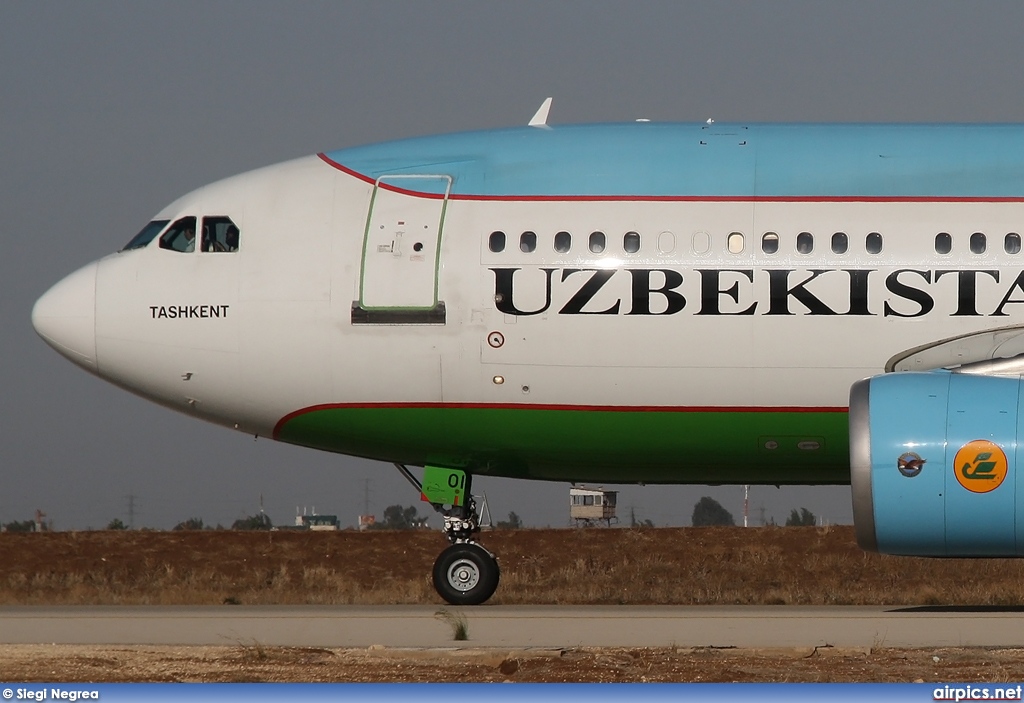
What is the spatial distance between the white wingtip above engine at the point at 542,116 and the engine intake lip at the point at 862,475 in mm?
4675

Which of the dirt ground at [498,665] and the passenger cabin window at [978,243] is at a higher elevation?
the passenger cabin window at [978,243]

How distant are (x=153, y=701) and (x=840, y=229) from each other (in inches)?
368

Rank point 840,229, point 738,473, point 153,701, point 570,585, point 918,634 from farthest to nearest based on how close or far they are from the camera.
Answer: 1. point 570,585
2. point 738,473
3. point 840,229
4. point 918,634
5. point 153,701

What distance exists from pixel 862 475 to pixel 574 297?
325 centimetres

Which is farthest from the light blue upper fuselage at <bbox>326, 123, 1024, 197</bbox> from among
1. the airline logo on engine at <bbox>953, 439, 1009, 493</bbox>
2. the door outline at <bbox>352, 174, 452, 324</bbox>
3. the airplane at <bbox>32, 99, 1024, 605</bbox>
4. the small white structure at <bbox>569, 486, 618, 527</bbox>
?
the small white structure at <bbox>569, 486, 618, 527</bbox>

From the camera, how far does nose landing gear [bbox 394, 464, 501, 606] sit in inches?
597

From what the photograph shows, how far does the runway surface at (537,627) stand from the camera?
1142 cm

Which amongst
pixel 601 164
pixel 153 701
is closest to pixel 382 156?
pixel 601 164

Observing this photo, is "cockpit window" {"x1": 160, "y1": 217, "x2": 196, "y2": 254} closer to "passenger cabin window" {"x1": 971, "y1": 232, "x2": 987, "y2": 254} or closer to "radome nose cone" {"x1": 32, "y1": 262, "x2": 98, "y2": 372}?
"radome nose cone" {"x1": 32, "y1": 262, "x2": 98, "y2": 372}

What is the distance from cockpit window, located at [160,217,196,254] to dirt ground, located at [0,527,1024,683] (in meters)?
3.78

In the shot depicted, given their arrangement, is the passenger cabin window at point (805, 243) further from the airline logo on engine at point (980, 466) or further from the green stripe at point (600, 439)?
the airline logo on engine at point (980, 466)

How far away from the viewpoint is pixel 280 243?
1498cm

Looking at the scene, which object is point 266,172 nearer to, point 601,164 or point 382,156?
point 382,156

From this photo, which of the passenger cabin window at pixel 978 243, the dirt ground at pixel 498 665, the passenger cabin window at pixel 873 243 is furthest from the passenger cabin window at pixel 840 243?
the dirt ground at pixel 498 665
